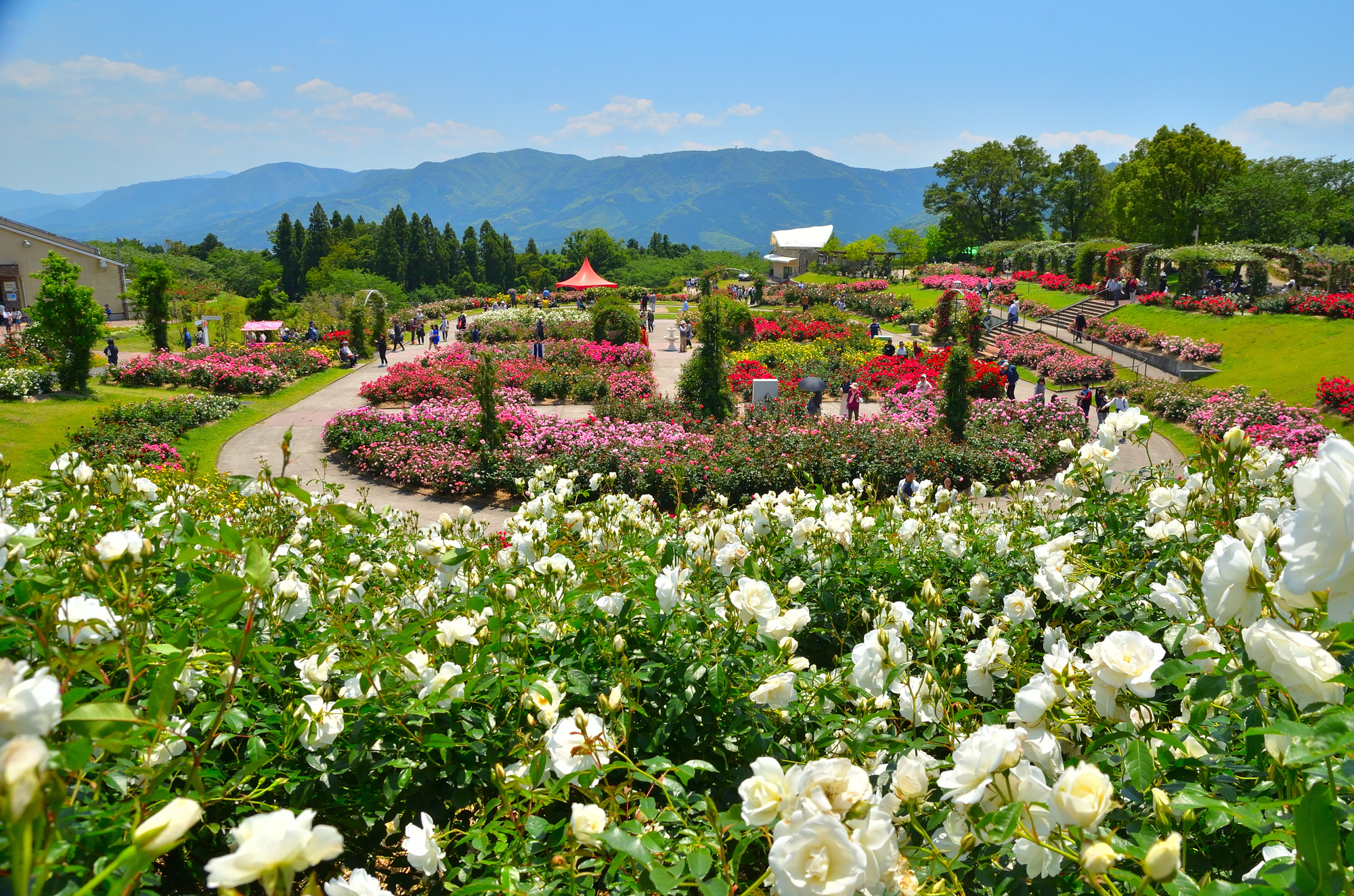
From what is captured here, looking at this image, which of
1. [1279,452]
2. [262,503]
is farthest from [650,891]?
[262,503]

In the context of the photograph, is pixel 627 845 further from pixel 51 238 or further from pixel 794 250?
pixel 794 250

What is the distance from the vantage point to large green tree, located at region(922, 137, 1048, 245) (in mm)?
61625

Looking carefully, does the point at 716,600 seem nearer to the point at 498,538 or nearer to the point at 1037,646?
the point at 498,538

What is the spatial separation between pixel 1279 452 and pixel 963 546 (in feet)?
4.30

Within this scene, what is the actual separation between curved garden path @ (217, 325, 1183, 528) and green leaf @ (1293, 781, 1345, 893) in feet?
21.3

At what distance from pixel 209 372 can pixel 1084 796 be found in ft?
68.1

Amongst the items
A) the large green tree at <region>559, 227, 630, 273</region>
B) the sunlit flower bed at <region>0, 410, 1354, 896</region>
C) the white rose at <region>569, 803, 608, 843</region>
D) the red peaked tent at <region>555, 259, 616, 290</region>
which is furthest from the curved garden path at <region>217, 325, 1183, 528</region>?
the large green tree at <region>559, 227, 630, 273</region>

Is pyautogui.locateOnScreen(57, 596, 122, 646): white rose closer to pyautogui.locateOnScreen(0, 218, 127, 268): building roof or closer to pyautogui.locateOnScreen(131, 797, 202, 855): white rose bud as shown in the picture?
pyautogui.locateOnScreen(131, 797, 202, 855): white rose bud

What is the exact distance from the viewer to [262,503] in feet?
12.7

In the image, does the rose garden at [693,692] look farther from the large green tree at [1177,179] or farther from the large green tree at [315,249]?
the large green tree at [315,249]

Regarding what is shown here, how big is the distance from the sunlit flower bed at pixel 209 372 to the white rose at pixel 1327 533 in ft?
67.3

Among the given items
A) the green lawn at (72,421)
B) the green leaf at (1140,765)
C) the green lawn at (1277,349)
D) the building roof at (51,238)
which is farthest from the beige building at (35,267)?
the green leaf at (1140,765)

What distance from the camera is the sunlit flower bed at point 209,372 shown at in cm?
1805

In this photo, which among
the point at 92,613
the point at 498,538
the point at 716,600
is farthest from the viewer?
the point at 498,538
